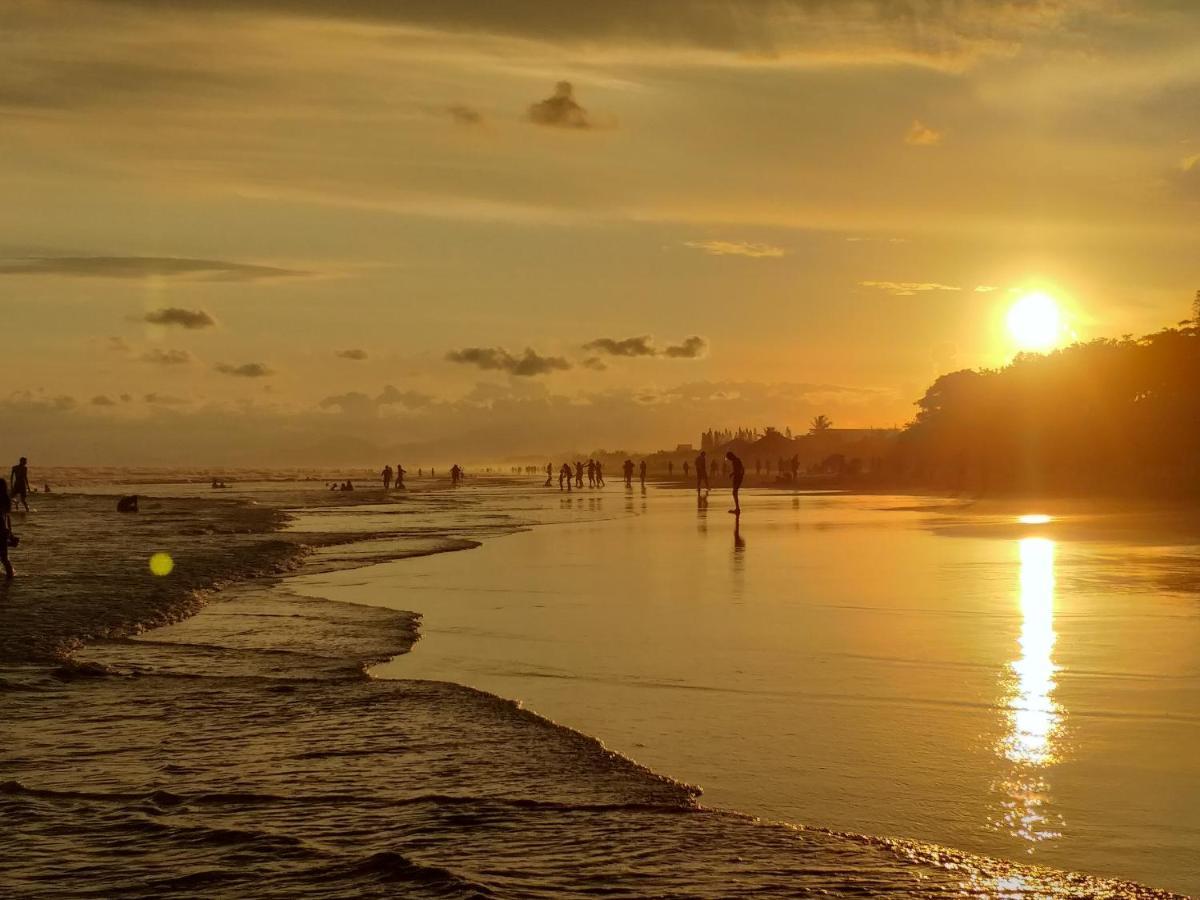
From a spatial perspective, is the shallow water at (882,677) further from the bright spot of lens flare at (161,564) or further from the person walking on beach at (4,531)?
the person walking on beach at (4,531)

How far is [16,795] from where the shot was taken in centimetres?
688

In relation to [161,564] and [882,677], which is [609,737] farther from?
[161,564]

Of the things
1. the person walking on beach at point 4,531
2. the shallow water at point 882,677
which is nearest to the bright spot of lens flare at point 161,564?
the person walking on beach at point 4,531

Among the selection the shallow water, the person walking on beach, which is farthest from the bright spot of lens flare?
the shallow water

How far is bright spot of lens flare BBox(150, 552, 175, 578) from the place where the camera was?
20766 millimetres

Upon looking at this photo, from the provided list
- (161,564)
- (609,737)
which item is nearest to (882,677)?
(609,737)

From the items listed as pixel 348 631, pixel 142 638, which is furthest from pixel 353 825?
pixel 142 638

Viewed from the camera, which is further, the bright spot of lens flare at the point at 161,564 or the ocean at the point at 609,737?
the bright spot of lens flare at the point at 161,564

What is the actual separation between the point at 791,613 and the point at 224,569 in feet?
40.0

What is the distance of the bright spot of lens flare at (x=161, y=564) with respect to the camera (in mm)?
20766

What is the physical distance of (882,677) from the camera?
9.90 metres

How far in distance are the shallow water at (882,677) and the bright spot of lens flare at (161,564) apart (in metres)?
3.48

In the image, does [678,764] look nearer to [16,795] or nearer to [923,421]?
[16,795]

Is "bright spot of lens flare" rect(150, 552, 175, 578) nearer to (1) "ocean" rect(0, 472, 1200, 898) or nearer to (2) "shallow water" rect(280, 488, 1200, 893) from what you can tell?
(1) "ocean" rect(0, 472, 1200, 898)
